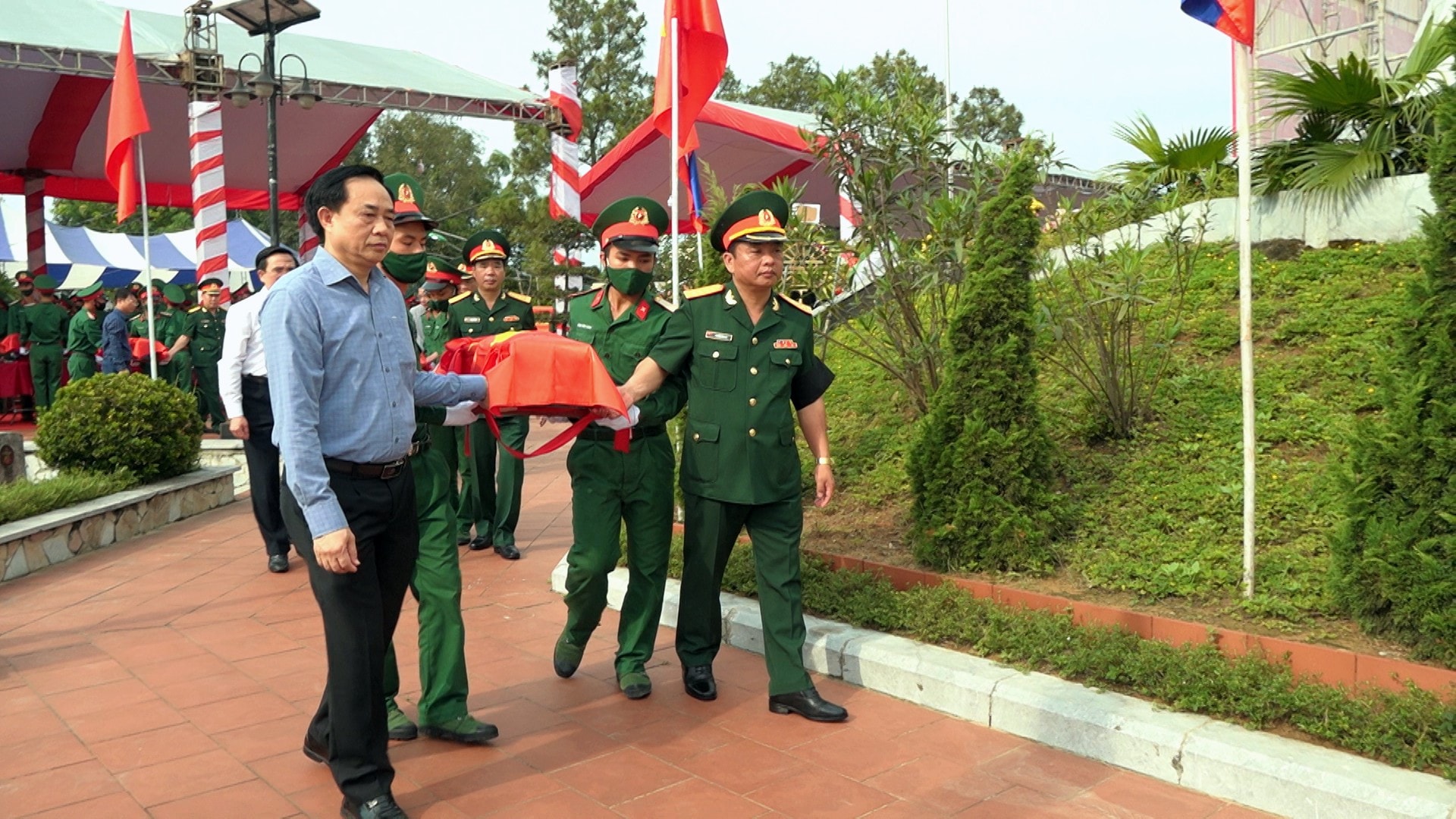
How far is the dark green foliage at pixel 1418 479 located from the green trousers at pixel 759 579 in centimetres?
207

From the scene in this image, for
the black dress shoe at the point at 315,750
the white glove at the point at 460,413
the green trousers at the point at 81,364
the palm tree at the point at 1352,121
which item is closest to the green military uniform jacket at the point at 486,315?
the white glove at the point at 460,413

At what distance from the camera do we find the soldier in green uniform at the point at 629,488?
4809 millimetres

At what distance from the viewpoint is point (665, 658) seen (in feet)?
17.8

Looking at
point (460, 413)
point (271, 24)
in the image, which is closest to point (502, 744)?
point (460, 413)

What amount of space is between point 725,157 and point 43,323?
11425mm

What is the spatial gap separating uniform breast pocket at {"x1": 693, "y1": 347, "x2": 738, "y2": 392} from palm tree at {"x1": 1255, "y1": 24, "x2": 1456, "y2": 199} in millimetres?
5814

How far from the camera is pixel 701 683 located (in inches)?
189

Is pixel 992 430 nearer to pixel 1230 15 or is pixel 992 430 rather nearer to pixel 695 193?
pixel 1230 15

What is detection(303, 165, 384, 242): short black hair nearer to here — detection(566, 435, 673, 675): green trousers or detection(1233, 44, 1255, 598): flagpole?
detection(566, 435, 673, 675): green trousers

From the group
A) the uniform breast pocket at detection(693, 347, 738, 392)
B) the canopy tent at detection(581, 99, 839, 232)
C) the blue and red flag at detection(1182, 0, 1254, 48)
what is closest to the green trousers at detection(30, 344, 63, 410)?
the canopy tent at detection(581, 99, 839, 232)

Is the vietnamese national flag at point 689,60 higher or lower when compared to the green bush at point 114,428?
higher

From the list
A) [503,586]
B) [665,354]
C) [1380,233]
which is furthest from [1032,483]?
[1380,233]

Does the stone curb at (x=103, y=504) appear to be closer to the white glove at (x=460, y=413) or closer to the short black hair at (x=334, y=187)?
the white glove at (x=460, y=413)

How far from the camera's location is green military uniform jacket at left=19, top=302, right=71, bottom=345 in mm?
15695
